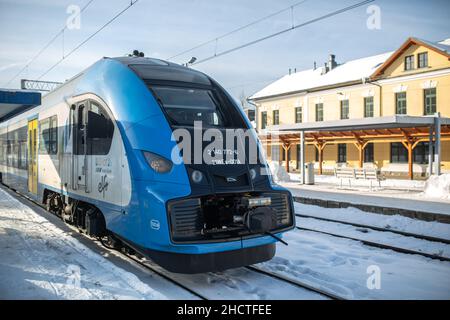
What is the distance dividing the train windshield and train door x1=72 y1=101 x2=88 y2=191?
1.74 meters

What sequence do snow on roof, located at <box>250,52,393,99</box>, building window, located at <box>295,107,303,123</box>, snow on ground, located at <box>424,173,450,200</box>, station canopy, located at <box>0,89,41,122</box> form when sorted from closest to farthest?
station canopy, located at <box>0,89,41,122</box>, snow on ground, located at <box>424,173,450,200</box>, snow on roof, located at <box>250,52,393,99</box>, building window, located at <box>295,107,303,123</box>

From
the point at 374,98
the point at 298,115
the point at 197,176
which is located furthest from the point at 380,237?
the point at 298,115

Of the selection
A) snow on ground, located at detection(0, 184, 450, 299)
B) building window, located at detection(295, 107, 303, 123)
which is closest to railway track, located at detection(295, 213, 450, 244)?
snow on ground, located at detection(0, 184, 450, 299)

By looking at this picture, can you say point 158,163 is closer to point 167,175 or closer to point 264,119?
point 167,175

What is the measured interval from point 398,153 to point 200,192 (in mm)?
25247

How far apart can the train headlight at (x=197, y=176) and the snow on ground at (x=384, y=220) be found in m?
6.31

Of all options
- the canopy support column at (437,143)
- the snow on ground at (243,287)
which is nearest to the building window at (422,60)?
the canopy support column at (437,143)

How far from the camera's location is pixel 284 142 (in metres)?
31.2

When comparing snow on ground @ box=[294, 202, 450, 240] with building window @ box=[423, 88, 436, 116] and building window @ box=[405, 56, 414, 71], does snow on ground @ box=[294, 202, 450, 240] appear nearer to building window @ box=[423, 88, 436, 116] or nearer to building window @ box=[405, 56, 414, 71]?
building window @ box=[423, 88, 436, 116]

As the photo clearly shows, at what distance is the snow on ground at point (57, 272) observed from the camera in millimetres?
4898

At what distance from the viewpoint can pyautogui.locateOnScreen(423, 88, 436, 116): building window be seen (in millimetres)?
25328

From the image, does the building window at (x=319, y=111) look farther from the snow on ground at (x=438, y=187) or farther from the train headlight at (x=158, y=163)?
the train headlight at (x=158, y=163)

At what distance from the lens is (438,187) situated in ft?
48.7

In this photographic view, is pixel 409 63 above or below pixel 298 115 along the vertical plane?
above
